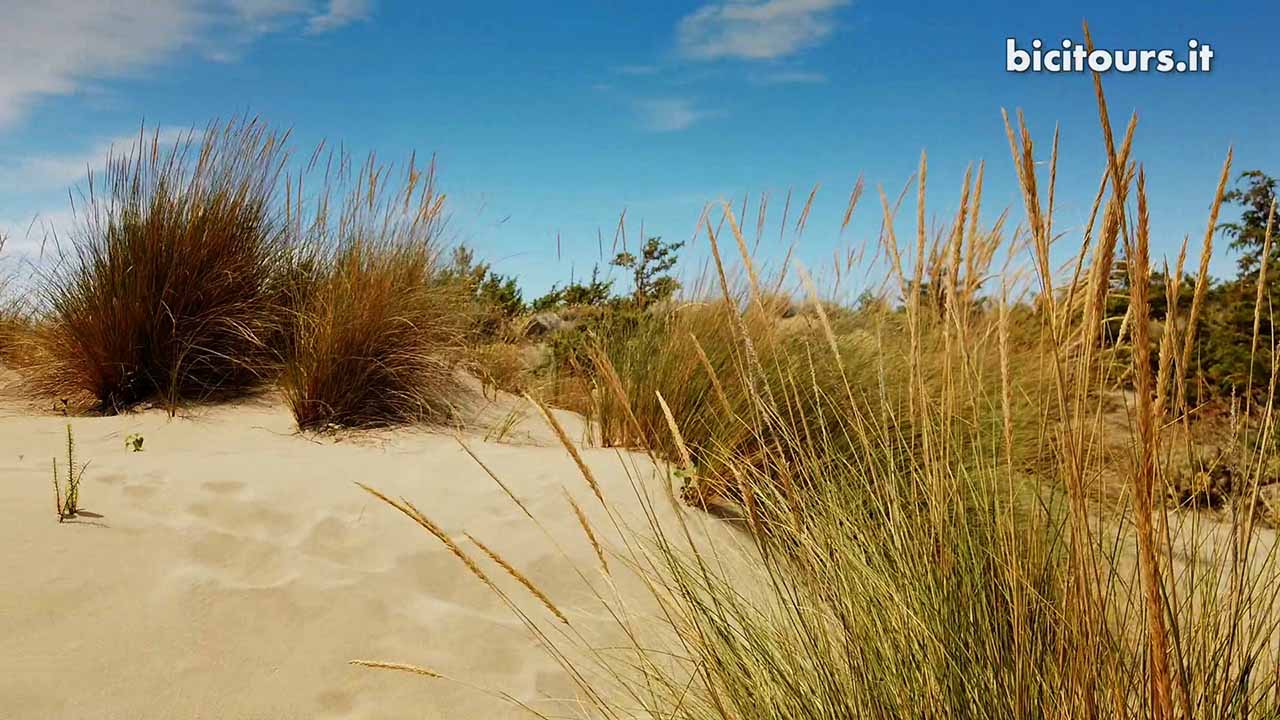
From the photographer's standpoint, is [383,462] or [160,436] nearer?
[383,462]

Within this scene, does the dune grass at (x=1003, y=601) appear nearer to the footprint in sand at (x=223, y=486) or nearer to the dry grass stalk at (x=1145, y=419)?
the dry grass stalk at (x=1145, y=419)

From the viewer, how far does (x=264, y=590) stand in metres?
2.43

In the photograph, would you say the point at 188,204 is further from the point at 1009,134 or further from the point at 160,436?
the point at 1009,134

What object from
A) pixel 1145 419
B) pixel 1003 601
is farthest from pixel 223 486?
pixel 1145 419

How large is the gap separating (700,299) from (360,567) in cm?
243

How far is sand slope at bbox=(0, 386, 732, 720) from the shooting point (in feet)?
6.63

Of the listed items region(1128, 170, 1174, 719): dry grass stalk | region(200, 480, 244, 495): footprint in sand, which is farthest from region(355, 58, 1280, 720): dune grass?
region(200, 480, 244, 495): footprint in sand

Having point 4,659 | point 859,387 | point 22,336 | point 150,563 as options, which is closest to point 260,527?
point 150,563

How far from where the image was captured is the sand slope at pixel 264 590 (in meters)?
2.02

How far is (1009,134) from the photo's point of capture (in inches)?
40.5

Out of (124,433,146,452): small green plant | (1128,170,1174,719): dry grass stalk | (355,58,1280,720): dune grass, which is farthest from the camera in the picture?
(124,433,146,452): small green plant

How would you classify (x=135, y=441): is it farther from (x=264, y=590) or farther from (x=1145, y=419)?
(x=1145, y=419)

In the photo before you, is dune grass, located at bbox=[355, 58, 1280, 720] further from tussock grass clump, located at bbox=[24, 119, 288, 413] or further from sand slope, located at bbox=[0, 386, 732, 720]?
tussock grass clump, located at bbox=[24, 119, 288, 413]

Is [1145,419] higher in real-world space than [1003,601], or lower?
higher
